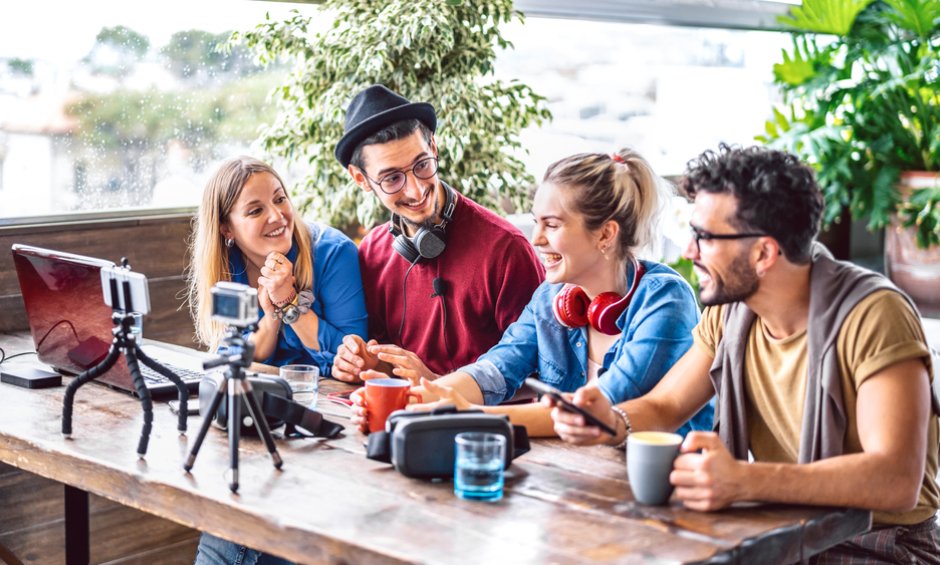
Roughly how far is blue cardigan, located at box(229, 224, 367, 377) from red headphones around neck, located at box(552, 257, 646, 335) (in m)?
0.62

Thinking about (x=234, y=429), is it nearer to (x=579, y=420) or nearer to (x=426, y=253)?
(x=579, y=420)

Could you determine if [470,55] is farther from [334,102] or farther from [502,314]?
[502,314]

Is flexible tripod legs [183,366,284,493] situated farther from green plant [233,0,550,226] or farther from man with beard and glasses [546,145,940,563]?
green plant [233,0,550,226]

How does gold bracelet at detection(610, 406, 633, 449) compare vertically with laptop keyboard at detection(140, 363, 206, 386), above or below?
above

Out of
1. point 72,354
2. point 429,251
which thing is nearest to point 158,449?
point 72,354

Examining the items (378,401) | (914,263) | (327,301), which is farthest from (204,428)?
(914,263)

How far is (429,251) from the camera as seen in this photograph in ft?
9.07

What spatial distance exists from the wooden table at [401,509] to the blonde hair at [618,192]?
1.92 ft

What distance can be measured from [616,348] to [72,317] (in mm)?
1173

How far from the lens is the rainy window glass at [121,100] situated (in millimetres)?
3373

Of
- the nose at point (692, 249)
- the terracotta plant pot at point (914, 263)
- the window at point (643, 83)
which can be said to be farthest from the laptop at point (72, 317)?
the terracotta plant pot at point (914, 263)

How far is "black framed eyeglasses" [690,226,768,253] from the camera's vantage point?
1.82 m

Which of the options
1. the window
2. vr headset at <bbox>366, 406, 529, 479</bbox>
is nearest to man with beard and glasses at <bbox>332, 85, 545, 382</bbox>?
vr headset at <bbox>366, 406, 529, 479</bbox>

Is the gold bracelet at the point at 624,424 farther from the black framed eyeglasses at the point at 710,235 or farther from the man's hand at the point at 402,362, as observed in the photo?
the man's hand at the point at 402,362
